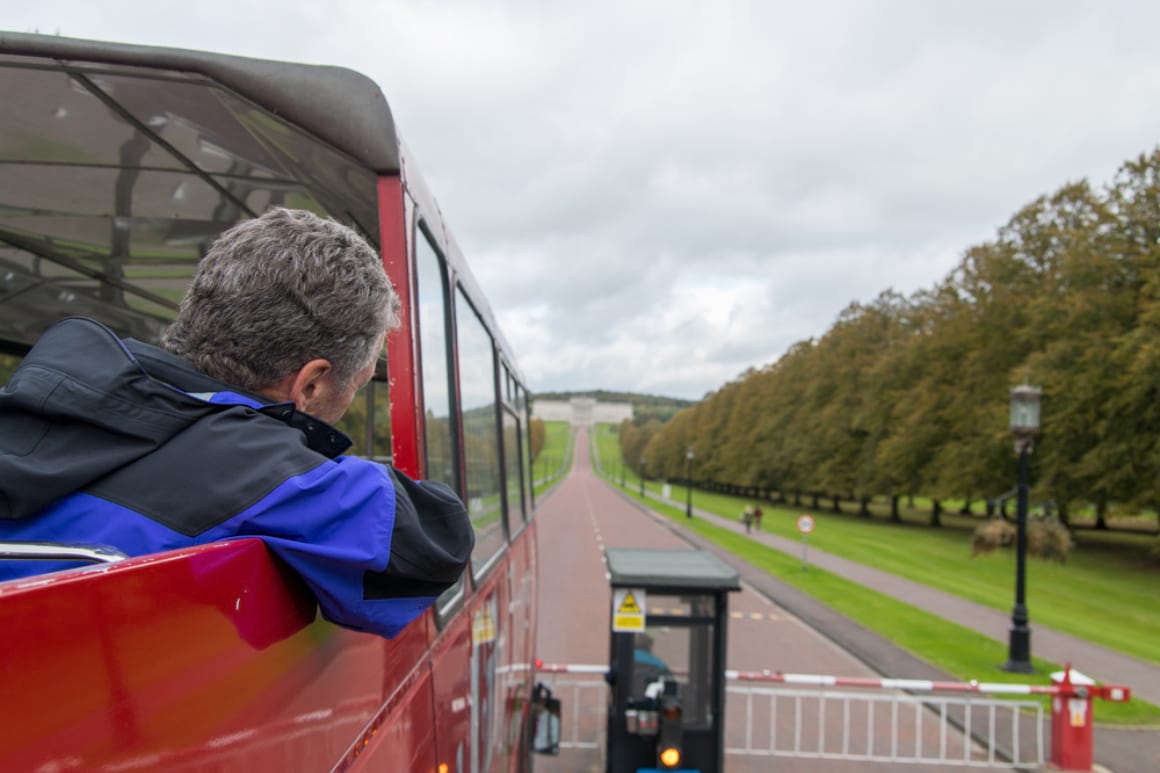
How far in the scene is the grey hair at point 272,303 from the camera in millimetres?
1371

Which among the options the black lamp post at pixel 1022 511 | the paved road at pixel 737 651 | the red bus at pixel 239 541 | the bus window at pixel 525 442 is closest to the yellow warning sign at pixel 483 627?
the red bus at pixel 239 541

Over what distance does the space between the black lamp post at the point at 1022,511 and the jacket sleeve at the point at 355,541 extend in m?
12.2

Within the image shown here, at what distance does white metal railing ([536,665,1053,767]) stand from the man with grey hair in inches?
278

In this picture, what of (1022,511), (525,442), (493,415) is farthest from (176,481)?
(1022,511)

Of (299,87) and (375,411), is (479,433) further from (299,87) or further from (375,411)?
(375,411)

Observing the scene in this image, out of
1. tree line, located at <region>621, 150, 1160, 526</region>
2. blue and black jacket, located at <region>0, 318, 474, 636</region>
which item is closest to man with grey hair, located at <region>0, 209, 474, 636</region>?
blue and black jacket, located at <region>0, 318, 474, 636</region>

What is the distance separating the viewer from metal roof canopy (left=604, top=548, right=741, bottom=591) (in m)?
6.17

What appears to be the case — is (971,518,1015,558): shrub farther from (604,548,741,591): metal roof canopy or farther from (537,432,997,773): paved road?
(604,548,741,591): metal roof canopy

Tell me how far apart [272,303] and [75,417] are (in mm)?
361

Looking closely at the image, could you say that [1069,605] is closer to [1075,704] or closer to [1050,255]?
[1075,704]

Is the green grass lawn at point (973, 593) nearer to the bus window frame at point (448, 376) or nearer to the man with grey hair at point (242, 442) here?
the bus window frame at point (448, 376)

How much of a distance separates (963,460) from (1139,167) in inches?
479

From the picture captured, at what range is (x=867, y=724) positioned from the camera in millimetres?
9539

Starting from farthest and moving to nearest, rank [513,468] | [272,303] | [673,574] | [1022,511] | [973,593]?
[973,593] < [1022,511] < [513,468] < [673,574] < [272,303]
